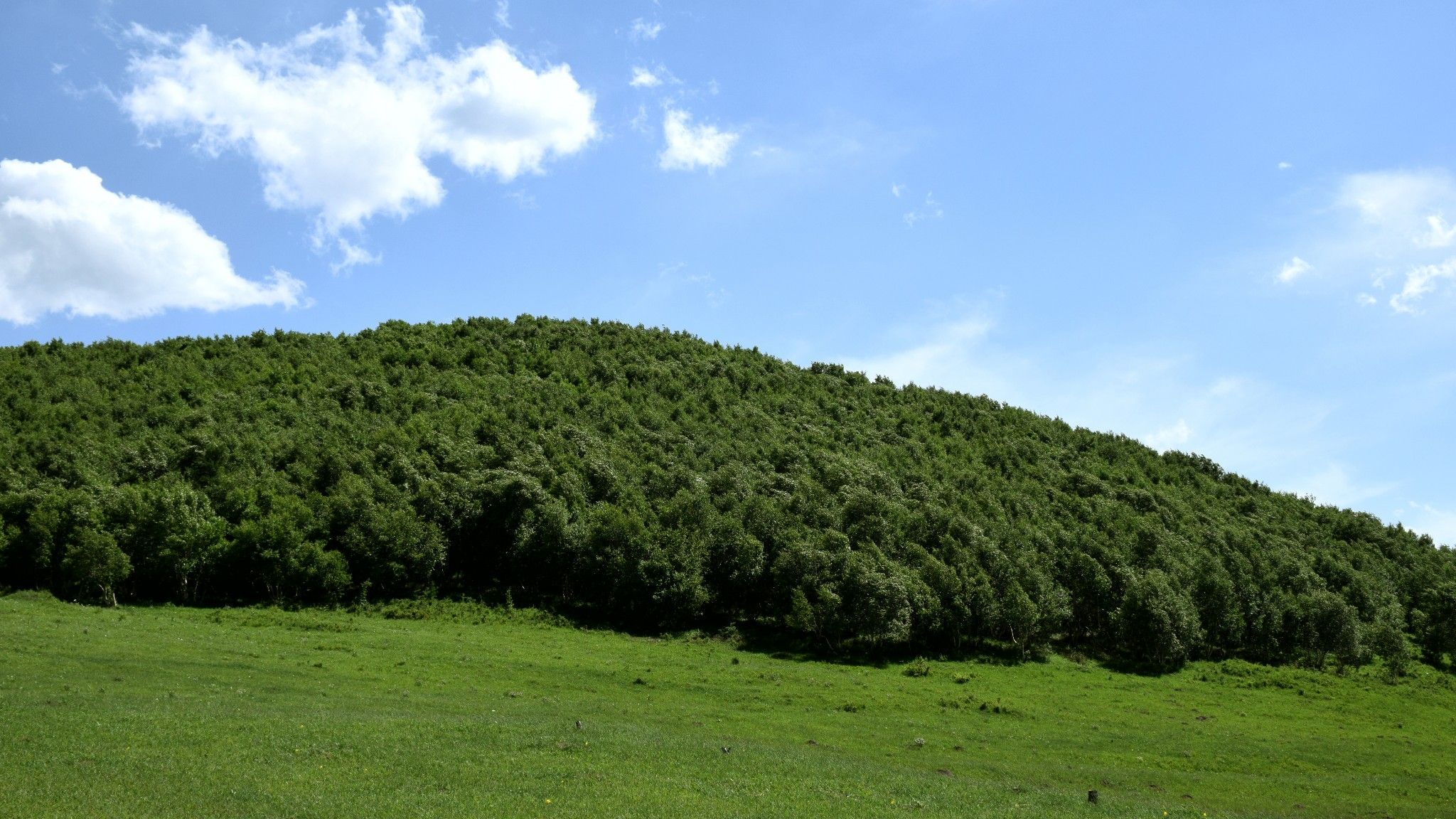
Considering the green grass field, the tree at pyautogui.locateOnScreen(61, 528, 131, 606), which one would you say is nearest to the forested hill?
the tree at pyautogui.locateOnScreen(61, 528, 131, 606)

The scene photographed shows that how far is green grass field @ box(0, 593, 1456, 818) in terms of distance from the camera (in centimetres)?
2600

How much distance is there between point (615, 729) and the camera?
1500 inches

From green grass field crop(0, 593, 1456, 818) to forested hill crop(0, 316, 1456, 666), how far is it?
6.29 meters

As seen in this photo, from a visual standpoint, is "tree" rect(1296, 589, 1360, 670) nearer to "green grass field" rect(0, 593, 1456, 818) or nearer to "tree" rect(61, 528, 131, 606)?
"green grass field" rect(0, 593, 1456, 818)

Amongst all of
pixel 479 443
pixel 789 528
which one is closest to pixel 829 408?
pixel 789 528

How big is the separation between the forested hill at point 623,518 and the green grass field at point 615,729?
6287 millimetres

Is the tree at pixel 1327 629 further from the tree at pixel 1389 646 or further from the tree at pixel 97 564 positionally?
the tree at pixel 97 564

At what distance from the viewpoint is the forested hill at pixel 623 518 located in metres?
73.5

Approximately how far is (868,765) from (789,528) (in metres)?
53.1

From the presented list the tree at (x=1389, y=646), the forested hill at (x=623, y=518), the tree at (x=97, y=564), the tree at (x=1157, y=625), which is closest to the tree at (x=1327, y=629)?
the forested hill at (x=623, y=518)

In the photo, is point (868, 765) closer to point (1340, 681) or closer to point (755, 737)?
point (755, 737)

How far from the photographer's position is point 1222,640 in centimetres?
8788

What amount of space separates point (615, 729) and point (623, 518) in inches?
1796

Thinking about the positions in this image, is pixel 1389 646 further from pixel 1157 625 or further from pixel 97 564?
pixel 97 564
